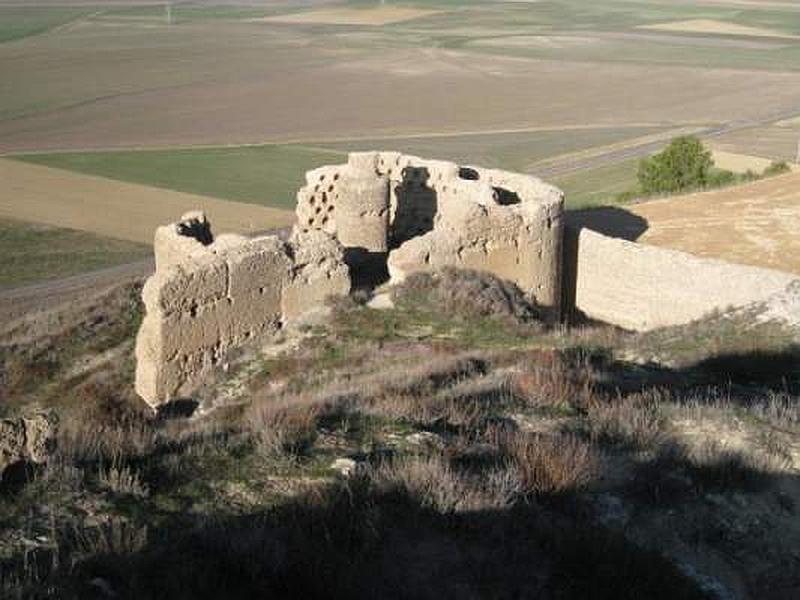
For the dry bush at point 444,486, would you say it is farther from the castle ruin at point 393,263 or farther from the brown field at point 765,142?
the brown field at point 765,142

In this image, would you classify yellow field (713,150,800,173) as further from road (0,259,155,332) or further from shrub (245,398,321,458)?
shrub (245,398,321,458)

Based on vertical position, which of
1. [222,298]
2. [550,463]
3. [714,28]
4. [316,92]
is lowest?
[316,92]

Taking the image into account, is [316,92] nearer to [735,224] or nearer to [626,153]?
[626,153]

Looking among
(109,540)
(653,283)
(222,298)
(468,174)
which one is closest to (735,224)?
(468,174)

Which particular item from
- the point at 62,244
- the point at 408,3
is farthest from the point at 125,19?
the point at 62,244

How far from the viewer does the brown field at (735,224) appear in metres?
26.2

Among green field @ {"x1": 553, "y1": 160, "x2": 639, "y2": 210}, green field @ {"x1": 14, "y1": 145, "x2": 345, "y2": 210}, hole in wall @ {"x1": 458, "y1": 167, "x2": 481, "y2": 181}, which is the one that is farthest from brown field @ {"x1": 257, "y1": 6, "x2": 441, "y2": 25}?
hole in wall @ {"x1": 458, "y1": 167, "x2": 481, "y2": 181}

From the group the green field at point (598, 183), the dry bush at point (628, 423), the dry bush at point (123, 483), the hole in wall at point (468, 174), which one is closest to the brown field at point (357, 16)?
the green field at point (598, 183)

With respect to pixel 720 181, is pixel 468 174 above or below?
above

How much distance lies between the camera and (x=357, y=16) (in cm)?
14625

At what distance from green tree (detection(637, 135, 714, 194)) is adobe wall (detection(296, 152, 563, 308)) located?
18.5m

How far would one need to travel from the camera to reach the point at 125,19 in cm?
14188

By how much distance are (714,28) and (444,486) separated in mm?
135221

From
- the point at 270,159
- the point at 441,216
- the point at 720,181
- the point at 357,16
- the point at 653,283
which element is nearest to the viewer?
the point at 653,283
